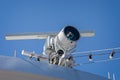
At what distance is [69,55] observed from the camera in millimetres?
2969

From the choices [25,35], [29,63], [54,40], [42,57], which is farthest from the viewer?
[25,35]

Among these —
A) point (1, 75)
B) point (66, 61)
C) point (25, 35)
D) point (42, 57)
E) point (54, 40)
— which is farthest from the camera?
point (25, 35)

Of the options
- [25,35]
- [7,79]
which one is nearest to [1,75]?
[7,79]

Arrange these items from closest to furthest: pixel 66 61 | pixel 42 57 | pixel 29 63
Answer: pixel 29 63 < pixel 66 61 < pixel 42 57

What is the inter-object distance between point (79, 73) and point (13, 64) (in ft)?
2.40

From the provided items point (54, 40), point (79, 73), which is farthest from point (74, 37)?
point (79, 73)

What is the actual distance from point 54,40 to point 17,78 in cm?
121

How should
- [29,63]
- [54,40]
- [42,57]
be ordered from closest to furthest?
[29,63] → [54,40] → [42,57]

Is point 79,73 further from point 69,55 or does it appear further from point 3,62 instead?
point 3,62

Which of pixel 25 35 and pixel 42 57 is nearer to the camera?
pixel 42 57

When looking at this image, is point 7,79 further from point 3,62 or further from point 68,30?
point 68,30

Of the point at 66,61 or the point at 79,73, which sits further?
the point at 66,61

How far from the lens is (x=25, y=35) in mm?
3621

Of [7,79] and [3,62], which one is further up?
[3,62]
